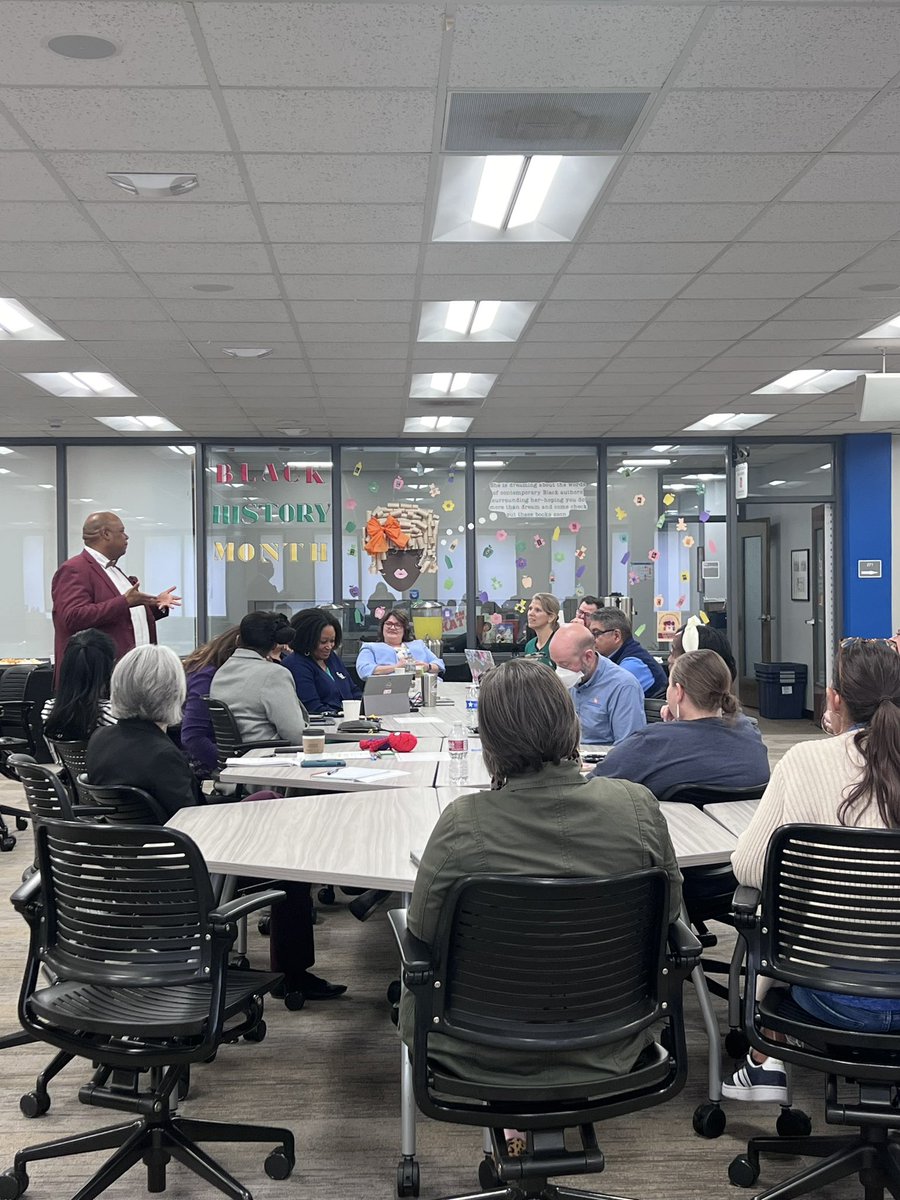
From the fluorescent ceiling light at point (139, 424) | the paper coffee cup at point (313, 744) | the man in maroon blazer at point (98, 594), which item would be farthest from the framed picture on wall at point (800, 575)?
the paper coffee cup at point (313, 744)

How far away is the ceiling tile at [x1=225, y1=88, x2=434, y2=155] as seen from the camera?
3525mm

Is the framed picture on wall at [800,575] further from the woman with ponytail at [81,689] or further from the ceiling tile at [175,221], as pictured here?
the woman with ponytail at [81,689]

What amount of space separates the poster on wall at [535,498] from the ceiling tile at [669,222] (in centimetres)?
665

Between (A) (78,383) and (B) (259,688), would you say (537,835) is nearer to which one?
(B) (259,688)

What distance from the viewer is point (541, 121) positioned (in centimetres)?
377

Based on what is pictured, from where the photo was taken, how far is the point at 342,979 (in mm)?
4082

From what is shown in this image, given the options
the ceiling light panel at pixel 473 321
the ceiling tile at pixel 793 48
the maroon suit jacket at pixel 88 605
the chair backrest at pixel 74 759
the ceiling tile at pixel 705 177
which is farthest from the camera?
the ceiling light panel at pixel 473 321

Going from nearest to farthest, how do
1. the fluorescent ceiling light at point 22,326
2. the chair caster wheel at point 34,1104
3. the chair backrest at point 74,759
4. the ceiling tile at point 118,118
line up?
the chair caster wheel at point 34,1104 → the ceiling tile at point 118,118 → the chair backrest at point 74,759 → the fluorescent ceiling light at point 22,326

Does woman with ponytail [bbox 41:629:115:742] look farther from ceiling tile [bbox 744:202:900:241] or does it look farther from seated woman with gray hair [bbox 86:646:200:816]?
ceiling tile [bbox 744:202:900:241]

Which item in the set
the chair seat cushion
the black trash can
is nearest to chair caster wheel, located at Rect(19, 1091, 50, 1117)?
the chair seat cushion

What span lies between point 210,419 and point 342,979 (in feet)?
22.4

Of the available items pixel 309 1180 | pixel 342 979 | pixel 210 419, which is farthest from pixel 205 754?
pixel 210 419

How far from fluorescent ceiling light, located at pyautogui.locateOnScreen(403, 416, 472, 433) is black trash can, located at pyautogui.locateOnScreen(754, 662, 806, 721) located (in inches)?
187

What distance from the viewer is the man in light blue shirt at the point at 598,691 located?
4.63m
